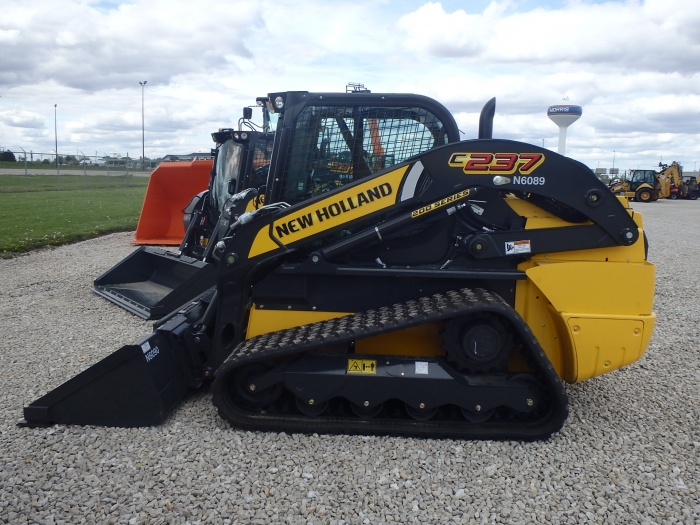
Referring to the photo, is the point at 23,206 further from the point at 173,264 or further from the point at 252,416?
the point at 252,416

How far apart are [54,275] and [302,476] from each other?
767 cm

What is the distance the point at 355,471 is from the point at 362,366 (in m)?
0.72

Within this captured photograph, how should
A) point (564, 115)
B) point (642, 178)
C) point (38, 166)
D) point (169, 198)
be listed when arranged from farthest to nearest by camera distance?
point (38, 166) → point (642, 178) → point (169, 198) → point (564, 115)

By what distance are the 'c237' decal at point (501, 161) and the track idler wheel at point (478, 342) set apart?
100cm

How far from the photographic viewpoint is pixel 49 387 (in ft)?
16.2

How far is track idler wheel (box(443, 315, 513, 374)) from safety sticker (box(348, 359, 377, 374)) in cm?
50

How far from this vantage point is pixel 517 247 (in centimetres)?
421

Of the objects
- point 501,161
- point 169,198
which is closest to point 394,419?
point 501,161

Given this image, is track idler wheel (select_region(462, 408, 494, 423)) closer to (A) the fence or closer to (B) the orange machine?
(B) the orange machine

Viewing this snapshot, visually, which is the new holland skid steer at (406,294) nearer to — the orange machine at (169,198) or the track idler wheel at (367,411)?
the track idler wheel at (367,411)

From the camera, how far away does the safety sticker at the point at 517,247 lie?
13.8 ft

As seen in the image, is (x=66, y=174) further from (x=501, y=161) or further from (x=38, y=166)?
(x=501, y=161)

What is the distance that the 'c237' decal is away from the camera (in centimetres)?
409

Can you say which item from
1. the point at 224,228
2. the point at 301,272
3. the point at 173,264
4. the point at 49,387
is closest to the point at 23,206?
the point at 173,264
